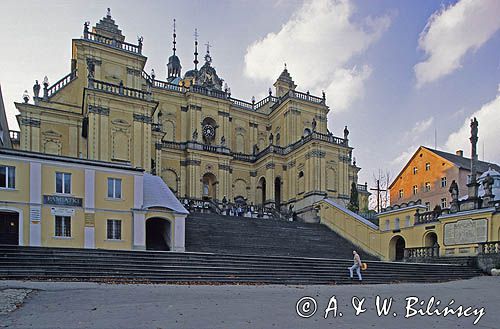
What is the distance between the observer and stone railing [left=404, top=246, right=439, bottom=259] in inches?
1069

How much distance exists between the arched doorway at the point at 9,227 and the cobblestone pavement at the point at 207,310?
8.62 m

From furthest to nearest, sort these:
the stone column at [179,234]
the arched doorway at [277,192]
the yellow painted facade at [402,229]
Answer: the arched doorway at [277,192] → the yellow painted facade at [402,229] → the stone column at [179,234]

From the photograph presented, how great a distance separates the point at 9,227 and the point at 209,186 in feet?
92.9

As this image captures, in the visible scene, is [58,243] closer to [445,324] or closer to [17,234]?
[17,234]

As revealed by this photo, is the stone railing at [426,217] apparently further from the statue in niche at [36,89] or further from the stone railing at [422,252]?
the statue in niche at [36,89]

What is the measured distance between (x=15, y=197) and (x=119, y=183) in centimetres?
536

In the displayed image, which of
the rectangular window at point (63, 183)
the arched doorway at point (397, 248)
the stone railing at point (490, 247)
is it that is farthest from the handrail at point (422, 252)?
the rectangular window at point (63, 183)

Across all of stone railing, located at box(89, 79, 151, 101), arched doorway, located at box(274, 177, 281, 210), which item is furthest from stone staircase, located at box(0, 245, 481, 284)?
arched doorway, located at box(274, 177, 281, 210)

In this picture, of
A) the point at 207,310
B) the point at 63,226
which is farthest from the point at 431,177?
the point at 207,310

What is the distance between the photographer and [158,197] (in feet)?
84.9

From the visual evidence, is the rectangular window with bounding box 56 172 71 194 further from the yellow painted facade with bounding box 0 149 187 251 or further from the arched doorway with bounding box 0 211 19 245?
the arched doorway with bounding box 0 211 19 245

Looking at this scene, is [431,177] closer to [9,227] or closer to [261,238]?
[261,238]

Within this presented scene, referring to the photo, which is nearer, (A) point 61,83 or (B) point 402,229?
(B) point 402,229

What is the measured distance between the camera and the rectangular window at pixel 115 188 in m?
23.9
